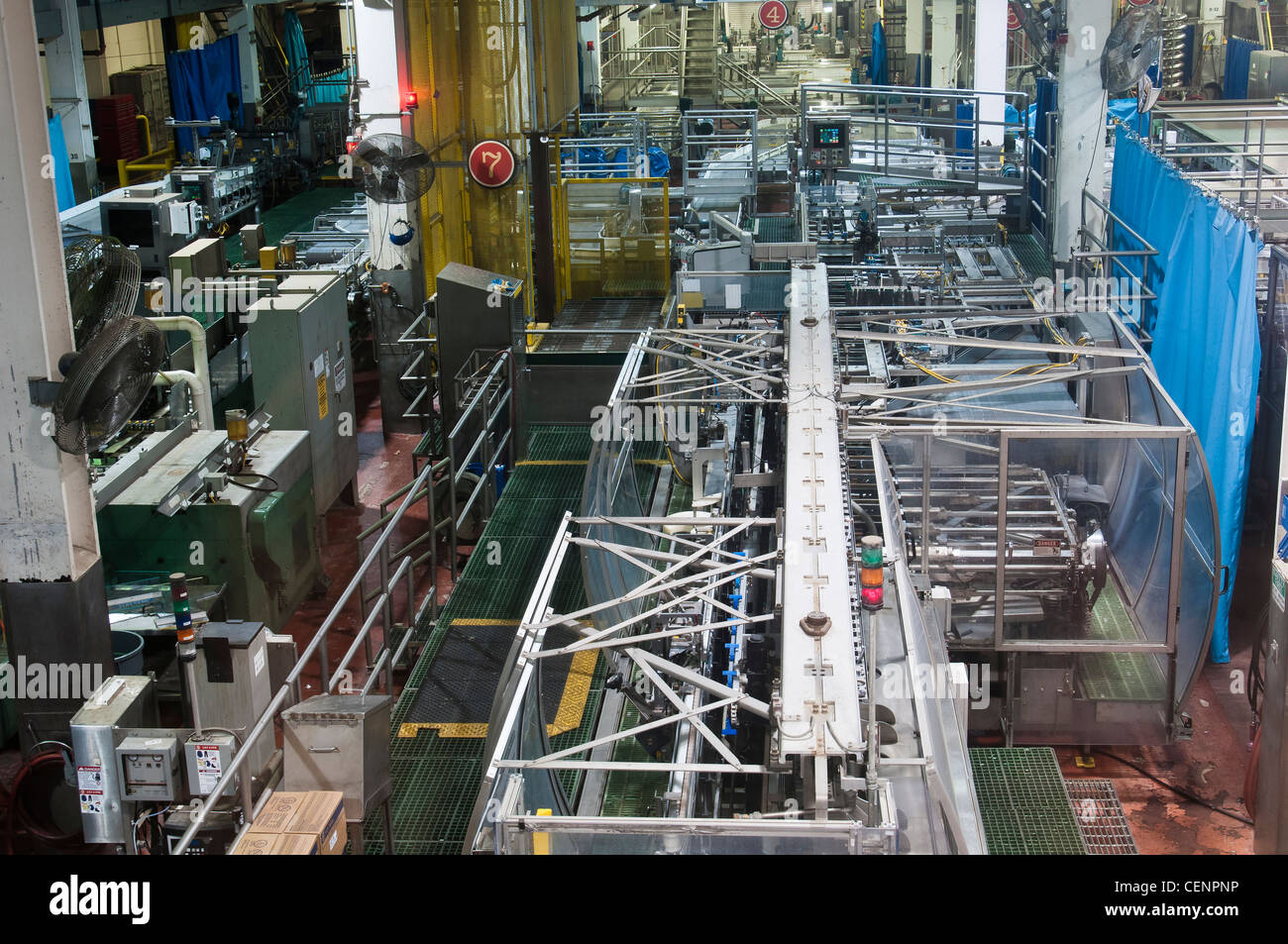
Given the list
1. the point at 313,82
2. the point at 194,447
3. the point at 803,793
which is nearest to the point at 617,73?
the point at 313,82

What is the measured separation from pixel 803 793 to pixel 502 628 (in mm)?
3782

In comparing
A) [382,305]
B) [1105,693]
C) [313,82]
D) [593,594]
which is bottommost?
[1105,693]

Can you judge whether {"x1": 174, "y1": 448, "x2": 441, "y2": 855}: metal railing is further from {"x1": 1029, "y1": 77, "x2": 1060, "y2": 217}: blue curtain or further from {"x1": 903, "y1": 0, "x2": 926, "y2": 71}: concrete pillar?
{"x1": 903, "y1": 0, "x2": 926, "y2": 71}: concrete pillar

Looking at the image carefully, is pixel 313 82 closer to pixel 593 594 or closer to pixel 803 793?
pixel 593 594

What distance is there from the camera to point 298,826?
183 inches

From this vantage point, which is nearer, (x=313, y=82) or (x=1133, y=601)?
(x=1133, y=601)

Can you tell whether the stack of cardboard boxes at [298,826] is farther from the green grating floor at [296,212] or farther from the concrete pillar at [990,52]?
the concrete pillar at [990,52]

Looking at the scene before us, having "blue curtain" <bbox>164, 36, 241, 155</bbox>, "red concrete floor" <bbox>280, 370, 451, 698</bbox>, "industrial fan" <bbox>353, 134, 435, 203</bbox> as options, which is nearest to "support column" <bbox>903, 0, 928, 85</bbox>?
"blue curtain" <bbox>164, 36, 241, 155</bbox>

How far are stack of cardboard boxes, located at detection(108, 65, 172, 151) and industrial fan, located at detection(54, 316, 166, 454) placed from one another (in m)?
17.3

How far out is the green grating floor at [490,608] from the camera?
20.2 feet

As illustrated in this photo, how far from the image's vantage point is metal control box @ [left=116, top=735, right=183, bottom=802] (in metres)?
5.03
